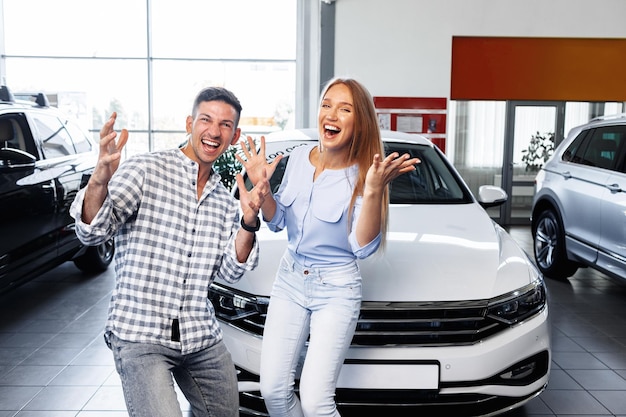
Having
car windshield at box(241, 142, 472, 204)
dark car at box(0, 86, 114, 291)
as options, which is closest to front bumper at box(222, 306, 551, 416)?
car windshield at box(241, 142, 472, 204)

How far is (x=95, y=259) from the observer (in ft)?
20.7

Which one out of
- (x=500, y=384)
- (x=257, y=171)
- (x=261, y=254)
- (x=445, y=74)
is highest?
(x=445, y=74)

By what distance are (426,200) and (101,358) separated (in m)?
2.16

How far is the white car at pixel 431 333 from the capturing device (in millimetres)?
2578

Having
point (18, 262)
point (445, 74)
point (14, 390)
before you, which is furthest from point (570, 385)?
point (445, 74)

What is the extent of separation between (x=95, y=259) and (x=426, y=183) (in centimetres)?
364

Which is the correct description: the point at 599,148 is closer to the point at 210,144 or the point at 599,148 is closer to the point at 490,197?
the point at 490,197

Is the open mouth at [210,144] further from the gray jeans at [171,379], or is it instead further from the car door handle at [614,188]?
the car door handle at [614,188]

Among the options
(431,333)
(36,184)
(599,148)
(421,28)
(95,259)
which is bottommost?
(95,259)

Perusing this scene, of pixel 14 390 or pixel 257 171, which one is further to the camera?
pixel 14 390

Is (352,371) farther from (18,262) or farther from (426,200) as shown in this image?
(18,262)

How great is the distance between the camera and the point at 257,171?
2.25 m

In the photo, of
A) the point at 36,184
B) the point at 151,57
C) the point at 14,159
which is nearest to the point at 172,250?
the point at 14,159

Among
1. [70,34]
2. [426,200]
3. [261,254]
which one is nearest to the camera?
[261,254]
